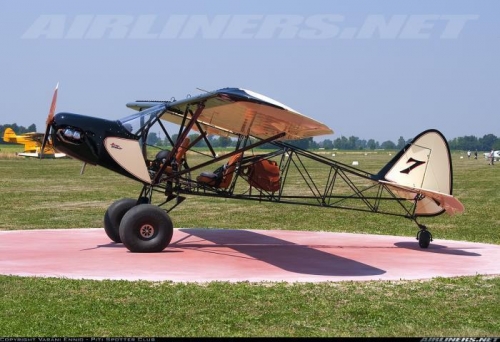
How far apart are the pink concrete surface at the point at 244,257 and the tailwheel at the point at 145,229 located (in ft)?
0.77

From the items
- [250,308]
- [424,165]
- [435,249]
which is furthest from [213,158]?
[250,308]

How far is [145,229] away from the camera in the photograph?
1507 cm

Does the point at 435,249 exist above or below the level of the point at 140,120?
below

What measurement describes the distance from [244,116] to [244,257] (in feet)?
9.63

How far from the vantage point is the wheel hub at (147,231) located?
15.0 meters

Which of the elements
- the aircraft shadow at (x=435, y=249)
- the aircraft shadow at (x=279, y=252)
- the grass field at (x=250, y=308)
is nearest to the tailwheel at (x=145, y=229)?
the aircraft shadow at (x=279, y=252)

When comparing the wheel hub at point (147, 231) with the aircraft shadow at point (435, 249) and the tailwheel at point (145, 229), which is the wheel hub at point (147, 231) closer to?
the tailwheel at point (145, 229)

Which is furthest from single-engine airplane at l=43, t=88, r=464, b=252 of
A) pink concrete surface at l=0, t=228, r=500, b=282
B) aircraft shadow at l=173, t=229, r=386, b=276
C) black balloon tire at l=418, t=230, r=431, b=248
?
aircraft shadow at l=173, t=229, r=386, b=276

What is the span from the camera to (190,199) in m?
34.0

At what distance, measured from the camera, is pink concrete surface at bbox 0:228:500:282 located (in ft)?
42.1

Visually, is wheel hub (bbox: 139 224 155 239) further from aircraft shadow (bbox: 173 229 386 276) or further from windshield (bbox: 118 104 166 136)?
windshield (bbox: 118 104 166 136)

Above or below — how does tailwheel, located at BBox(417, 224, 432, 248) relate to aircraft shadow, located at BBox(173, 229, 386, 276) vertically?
above

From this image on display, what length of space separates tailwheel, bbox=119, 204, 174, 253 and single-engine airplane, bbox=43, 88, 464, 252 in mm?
19

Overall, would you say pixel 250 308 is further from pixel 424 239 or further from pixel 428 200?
pixel 428 200
